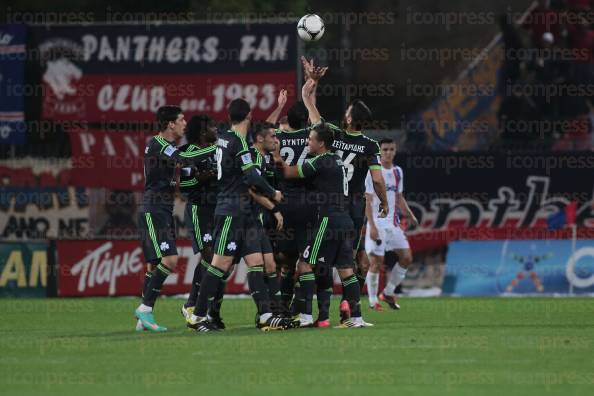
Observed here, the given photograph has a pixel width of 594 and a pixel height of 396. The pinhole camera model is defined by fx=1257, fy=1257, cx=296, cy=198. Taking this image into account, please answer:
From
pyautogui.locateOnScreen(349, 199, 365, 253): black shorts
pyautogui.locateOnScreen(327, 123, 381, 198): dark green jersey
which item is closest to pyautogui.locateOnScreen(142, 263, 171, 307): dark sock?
pyautogui.locateOnScreen(327, 123, 381, 198): dark green jersey

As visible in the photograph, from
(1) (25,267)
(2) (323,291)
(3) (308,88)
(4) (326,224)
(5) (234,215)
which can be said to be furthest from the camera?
(1) (25,267)

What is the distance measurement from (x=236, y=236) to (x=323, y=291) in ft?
4.72

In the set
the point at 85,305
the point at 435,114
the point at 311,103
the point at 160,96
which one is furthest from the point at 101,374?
the point at 435,114

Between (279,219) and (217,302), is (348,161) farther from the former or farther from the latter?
(217,302)

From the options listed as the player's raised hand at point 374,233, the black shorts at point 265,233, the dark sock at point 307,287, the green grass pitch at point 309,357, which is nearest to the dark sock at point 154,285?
the green grass pitch at point 309,357

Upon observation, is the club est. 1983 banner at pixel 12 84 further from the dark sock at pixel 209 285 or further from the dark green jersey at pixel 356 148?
the dark sock at pixel 209 285

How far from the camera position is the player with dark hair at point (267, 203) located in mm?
12852

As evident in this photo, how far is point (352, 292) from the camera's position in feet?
44.5

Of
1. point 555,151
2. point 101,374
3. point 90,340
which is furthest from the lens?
point 555,151

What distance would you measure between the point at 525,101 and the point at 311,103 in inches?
395

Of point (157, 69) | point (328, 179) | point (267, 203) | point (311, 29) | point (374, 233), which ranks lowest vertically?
point (374, 233)

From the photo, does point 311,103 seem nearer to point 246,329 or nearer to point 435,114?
point 246,329

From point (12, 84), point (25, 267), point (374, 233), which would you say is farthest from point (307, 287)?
point (12, 84)

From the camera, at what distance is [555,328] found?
13.6 meters
